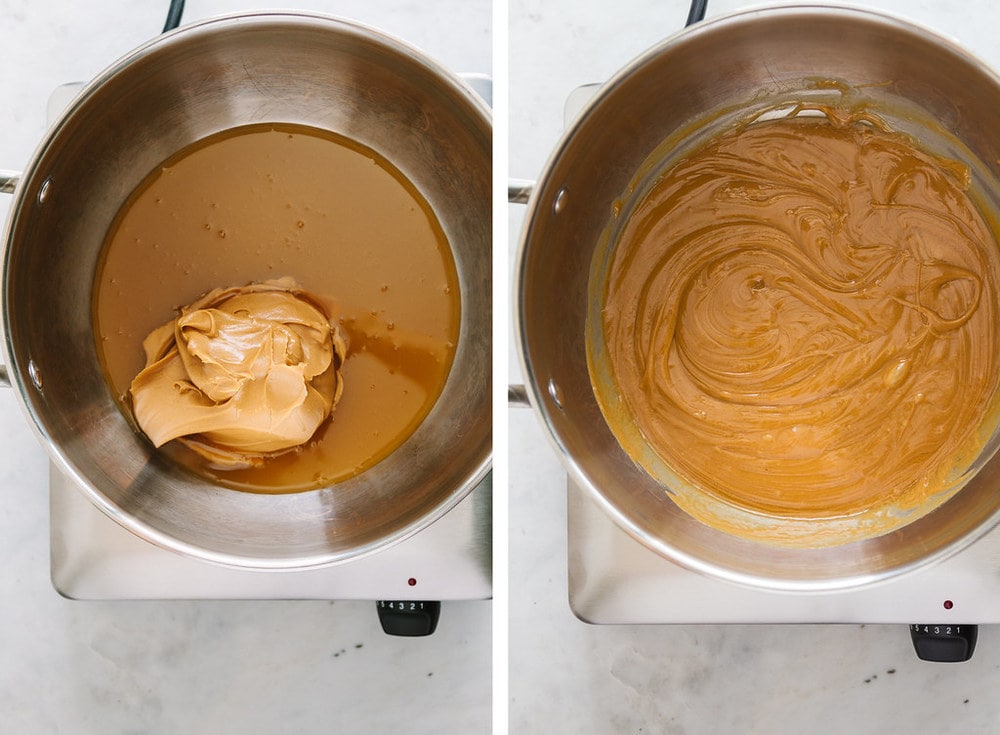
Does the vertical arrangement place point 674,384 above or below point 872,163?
below

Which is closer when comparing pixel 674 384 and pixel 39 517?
pixel 674 384

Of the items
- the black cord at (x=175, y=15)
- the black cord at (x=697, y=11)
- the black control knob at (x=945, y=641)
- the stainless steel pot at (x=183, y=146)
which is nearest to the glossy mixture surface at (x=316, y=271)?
the stainless steel pot at (x=183, y=146)

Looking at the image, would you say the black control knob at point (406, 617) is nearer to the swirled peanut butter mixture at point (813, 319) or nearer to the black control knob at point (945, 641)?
the swirled peanut butter mixture at point (813, 319)

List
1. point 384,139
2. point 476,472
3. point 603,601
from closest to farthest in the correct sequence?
1. point 476,472
2. point 603,601
3. point 384,139

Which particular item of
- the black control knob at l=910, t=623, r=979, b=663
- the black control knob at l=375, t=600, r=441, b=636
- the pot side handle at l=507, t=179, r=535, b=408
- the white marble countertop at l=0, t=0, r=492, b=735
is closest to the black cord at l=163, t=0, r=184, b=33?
the white marble countertop at l=0, t=0, r=492, b=735

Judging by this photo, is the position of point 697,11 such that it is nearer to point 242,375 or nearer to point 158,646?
point 242,375

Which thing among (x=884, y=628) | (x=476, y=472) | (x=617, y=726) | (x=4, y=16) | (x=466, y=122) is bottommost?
(x=617, y=726)

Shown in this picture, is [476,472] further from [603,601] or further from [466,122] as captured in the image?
[466,122]

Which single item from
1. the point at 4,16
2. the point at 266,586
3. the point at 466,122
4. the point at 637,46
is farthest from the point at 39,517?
the point at 637,46

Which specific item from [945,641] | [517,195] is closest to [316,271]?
[517,195]
